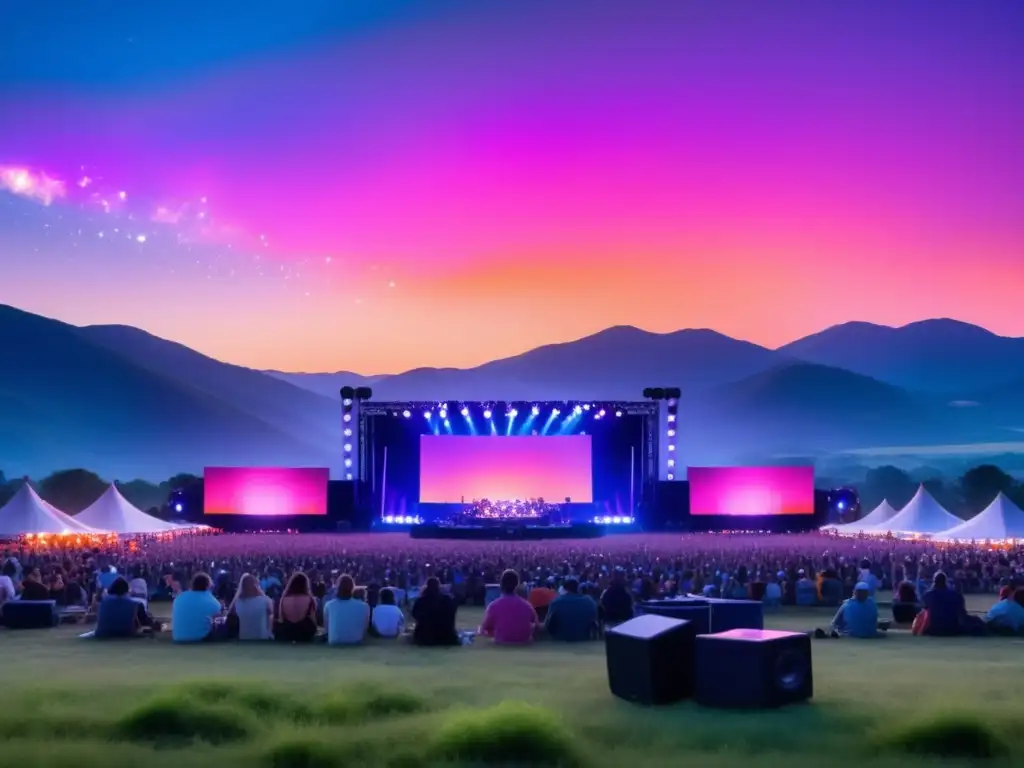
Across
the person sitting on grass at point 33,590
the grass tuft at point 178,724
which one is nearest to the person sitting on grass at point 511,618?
the grass tuft at point 178,724

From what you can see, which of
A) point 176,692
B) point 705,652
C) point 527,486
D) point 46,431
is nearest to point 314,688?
point 176,692

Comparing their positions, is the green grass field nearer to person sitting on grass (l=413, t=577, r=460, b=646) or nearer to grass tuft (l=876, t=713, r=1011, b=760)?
grass tuft (l=876, t=713, r=1011, b=760)

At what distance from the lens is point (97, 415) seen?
7077 inches

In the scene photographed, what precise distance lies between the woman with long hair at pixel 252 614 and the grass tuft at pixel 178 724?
15.2ft

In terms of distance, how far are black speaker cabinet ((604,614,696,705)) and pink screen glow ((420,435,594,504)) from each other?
36551 mm

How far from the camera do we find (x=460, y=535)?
A: 39.1 m

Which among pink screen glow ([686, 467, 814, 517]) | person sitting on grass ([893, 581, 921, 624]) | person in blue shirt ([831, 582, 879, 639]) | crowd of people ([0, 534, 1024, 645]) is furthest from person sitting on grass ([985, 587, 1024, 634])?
pink screen glow ([686, 467, 814, 517])

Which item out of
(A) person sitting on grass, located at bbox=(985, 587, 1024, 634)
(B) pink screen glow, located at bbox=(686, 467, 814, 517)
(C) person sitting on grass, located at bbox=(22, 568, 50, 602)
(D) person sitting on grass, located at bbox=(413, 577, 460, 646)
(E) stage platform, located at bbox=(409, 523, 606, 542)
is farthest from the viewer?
(B) pink screen glow, located at bbox=(686, 467, 814, 517)

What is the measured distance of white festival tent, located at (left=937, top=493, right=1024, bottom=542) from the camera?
3055 centimetres

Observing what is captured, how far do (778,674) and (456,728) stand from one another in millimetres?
2260

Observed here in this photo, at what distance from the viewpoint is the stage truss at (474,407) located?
4306 centimetres

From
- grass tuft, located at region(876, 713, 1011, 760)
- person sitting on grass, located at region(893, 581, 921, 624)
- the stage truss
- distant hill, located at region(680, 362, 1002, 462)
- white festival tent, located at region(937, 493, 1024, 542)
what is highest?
distant hill, located at region(680, 362, 1002, 462)

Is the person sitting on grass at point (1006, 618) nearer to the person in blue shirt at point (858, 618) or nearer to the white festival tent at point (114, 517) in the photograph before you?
the person in blue shirt at point (858, 618)

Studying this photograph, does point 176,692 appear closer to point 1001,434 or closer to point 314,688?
point 314,688
